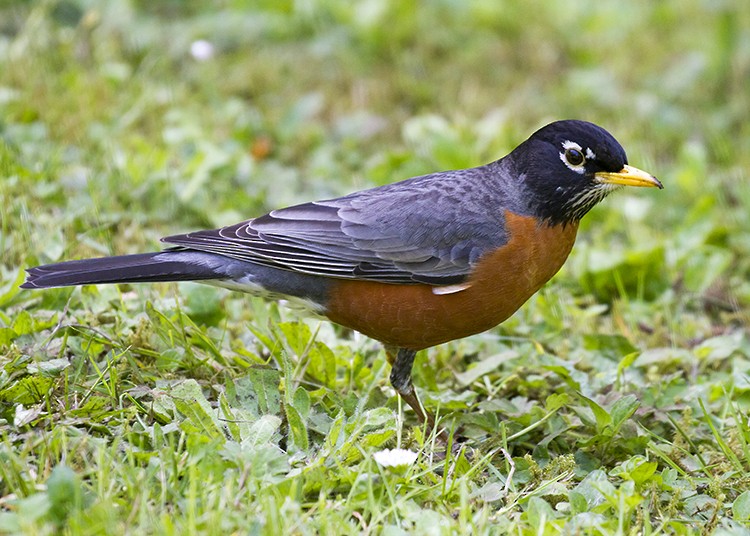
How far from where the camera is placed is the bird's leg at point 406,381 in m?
4.70

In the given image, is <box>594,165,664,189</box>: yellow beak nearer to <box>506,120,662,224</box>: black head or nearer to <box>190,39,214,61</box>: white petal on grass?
<box>506,120,662,224</box>: black head

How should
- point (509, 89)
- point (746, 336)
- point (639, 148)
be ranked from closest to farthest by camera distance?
point (746, 336)
point (639, 148)
point (509, 89)

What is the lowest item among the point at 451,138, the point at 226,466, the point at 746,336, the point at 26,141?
the point at 746,336

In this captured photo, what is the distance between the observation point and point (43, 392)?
4.01 m

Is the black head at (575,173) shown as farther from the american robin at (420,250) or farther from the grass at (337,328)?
the grass at (337,328)

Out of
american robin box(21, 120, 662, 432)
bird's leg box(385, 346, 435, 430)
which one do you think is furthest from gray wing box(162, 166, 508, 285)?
bird's leg box(385, 346, 435, 430)

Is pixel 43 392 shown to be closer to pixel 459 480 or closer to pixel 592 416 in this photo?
pixel 459 480

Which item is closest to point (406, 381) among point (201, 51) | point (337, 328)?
point (337, 328)

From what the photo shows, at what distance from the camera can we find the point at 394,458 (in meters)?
3.75

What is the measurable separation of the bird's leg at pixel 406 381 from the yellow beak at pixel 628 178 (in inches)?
49.9

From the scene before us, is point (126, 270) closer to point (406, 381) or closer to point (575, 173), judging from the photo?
point (406, 381)

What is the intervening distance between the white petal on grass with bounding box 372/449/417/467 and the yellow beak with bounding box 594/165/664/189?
6.05 feet

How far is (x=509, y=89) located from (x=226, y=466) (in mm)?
5990


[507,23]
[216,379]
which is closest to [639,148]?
[507,23]
